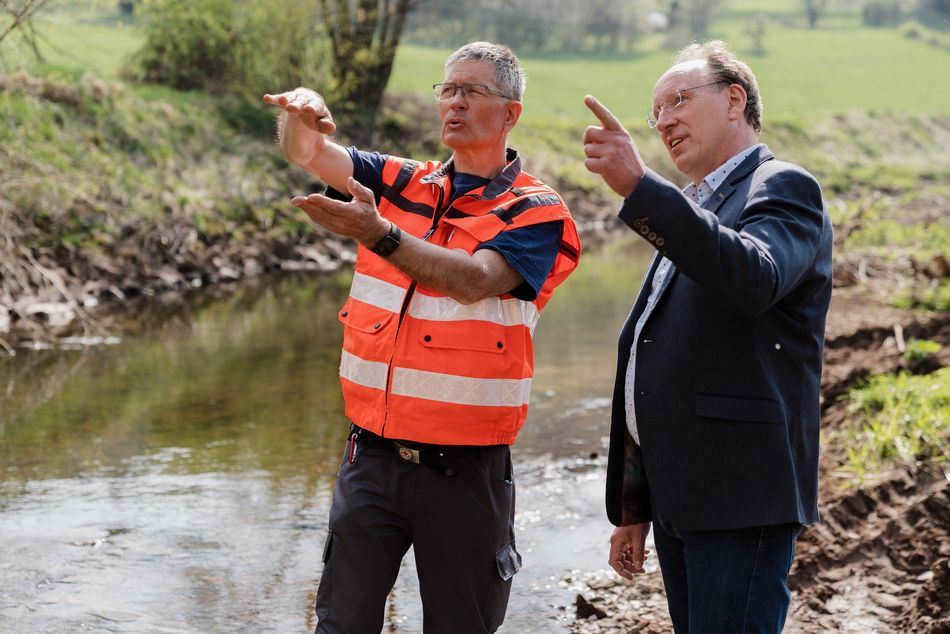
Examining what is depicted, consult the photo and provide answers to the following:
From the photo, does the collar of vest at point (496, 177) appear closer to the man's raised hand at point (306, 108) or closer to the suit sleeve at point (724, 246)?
the man's raised hand at point (306, 108)

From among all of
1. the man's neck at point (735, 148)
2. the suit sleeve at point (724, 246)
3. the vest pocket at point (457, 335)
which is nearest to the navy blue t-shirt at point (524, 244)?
the vest pocket at point (457, 335)

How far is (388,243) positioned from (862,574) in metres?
3.06

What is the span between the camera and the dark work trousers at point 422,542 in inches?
150

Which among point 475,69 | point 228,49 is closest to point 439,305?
point 475,69

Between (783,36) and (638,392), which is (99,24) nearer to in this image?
(638,392)

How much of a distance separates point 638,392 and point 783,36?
282 ft

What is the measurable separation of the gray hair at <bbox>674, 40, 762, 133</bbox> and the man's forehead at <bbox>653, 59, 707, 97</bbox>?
0.07 ft

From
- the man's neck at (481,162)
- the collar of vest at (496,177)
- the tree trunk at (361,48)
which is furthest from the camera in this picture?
the tree trunk at (361,48)

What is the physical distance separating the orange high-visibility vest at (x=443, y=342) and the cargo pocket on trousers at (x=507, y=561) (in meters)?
0.36

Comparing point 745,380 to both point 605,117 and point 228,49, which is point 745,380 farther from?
point 228,49

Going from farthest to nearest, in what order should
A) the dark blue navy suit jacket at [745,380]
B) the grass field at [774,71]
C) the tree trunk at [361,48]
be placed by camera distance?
the grass field at [774,71] < the tree trunk at [361,48] < the dark blue navy suit jacket at [745,380]

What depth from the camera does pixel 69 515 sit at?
6.83 metres

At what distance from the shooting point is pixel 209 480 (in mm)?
7641

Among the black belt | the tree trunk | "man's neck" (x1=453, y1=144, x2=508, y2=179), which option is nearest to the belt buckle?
the black belt
